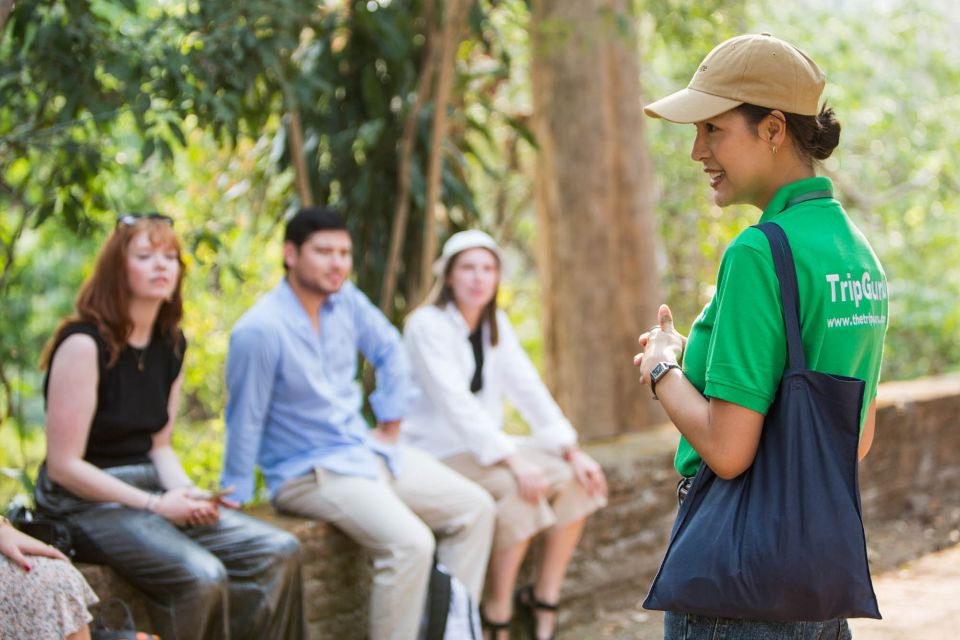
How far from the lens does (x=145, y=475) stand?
3.38 m

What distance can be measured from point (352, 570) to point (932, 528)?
3672 millimetres

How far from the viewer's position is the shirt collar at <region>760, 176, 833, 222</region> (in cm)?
181

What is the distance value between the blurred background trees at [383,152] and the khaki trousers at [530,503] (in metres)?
1.27

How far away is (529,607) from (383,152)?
2.38m

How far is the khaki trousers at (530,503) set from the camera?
411cm

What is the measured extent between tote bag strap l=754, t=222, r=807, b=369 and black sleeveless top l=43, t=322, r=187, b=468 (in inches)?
85.0

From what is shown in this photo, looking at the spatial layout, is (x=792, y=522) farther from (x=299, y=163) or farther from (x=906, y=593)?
(x=299, y=163)

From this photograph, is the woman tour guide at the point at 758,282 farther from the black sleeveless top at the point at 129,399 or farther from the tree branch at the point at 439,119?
the tree branch at the point at 439,119

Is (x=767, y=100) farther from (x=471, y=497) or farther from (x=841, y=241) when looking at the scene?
(x=471, y=497)

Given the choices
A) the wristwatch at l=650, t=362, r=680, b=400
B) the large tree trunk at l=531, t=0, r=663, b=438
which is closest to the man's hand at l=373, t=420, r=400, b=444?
the large tree trunk at l=531, t=0, r=663, b=438

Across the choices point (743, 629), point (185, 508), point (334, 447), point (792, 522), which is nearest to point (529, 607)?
point (334, 447)

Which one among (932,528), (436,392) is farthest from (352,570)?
(932,528)

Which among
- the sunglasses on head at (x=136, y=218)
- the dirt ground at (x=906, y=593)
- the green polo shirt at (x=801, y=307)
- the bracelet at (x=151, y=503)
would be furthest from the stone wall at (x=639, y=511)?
the green polo shirt at (x=801, y=307)

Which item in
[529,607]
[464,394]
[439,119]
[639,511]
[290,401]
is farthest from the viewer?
[439,119]
